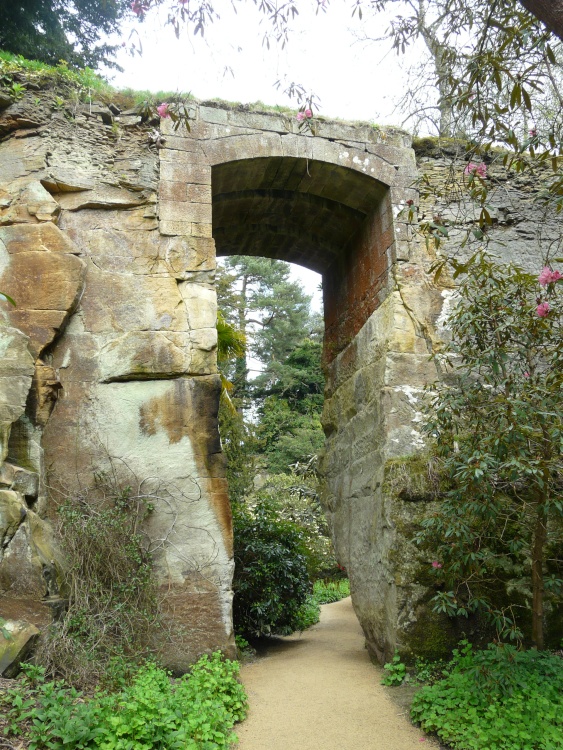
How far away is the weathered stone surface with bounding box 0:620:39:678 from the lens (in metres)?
3.66

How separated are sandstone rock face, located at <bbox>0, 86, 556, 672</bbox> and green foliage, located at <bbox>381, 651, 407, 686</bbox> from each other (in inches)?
6.3

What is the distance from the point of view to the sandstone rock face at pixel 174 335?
4.86 meters

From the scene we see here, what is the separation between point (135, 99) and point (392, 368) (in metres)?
3.44

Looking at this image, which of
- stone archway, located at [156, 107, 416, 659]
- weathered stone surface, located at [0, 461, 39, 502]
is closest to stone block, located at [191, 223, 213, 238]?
stone archway, located at [156, 107, 416, 659]

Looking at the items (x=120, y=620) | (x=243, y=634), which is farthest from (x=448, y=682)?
(x=243, y=634)

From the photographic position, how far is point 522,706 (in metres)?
3.82

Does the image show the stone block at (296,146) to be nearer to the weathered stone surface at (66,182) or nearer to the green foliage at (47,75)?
the green foliage at (47,75)

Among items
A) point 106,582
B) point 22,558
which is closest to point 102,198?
point 22,558

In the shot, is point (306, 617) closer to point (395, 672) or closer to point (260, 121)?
point (395, 672)

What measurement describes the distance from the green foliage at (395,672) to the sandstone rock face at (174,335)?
16 centimetres

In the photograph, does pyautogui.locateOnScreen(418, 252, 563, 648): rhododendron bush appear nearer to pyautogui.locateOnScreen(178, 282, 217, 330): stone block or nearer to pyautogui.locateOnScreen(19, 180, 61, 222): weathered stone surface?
pyautogui.locateOnScreen(178, 282, 217, 330): stone block

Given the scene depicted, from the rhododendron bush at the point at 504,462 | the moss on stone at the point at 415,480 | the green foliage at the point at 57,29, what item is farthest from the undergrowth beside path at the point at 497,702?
the green foliage at the point at 57,29

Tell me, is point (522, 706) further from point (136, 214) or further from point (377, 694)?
point (136, 214)

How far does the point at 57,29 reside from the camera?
516 inches
